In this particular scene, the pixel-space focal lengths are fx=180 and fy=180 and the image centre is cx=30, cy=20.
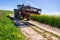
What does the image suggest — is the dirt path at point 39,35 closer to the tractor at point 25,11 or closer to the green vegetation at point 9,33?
the green vegetation at point 9,33

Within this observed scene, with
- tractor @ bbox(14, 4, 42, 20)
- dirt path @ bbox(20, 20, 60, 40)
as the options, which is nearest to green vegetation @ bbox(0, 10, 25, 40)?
dirt path @ bbox(20, 20, 60, 40)

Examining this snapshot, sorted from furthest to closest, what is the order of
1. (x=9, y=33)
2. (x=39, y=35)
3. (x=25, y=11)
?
(x=25, y=11)
(x=39, y=35)
(x=9, y=33)

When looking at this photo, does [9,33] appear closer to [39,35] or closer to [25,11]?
[39,35]

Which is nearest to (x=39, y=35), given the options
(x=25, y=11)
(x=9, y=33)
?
(x=9, y=33)

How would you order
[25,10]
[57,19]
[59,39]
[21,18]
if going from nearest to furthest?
[59,39] < [57,19] < [25,10] < [21,18]

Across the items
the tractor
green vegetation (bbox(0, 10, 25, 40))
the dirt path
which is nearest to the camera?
green vegetation (bbox(0, 10, 25, 40))

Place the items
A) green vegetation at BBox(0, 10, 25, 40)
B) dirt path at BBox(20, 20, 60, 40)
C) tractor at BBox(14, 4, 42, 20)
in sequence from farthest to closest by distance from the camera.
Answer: tractor at BBox(14, 4, 42, 20) < dirt path at BBox(20, 20, 60, 40) < green vegetation at BBox(0, 10, 25, 40)

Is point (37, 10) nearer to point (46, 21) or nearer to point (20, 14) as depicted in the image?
point (20, 14)

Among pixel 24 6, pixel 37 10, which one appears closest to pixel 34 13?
pixel 37 10

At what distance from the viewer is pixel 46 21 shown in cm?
2269

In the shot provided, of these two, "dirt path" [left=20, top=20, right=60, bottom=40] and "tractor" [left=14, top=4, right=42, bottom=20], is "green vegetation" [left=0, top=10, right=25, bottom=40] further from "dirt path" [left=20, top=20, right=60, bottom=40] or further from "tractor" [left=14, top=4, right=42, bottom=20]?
"tractor" [left=14, top=4, right=42, bottom=20]

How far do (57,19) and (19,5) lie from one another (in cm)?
1209

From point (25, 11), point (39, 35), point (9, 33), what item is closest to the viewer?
point (9, 33)

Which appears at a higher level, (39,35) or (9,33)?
(9,33)
